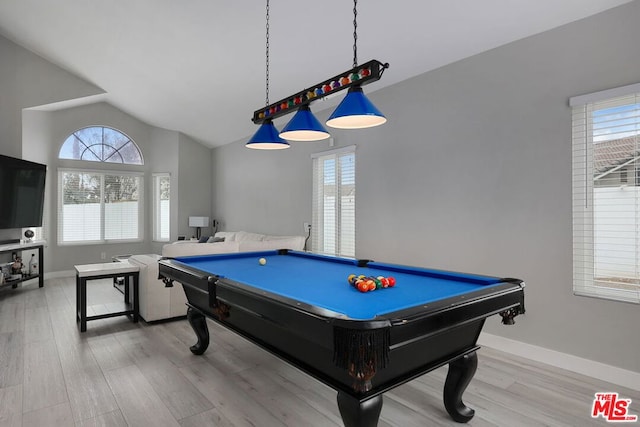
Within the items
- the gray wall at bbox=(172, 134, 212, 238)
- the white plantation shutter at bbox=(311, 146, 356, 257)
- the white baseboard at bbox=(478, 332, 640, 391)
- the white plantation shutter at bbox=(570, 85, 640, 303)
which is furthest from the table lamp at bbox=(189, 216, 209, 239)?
the white plantation shutter at bbox=(570, 85, 640, 303)

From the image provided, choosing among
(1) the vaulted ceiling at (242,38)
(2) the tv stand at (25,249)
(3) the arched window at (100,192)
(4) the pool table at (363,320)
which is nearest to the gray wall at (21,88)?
(1) the vaulted ceiling at (242,38)

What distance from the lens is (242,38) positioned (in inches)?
156

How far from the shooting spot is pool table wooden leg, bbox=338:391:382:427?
4.68ft

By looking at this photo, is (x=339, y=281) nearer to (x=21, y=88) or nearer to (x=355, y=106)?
(x=355, y=106)

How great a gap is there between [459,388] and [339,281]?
0.92 m

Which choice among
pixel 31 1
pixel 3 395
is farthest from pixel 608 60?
pixel 31 1

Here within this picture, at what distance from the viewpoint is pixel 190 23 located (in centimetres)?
390

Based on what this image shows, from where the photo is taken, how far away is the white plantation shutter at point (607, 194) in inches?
98.6

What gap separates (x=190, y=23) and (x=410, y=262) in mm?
3571

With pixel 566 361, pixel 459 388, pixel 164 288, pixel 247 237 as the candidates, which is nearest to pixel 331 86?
pixel 459 388

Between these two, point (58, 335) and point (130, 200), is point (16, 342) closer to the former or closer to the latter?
point (58, 335)

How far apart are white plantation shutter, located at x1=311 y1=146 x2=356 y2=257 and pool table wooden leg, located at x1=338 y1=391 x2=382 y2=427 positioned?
3.11 m

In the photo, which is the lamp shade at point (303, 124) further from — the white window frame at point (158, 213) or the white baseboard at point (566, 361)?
the white window frame at point (158, 213)

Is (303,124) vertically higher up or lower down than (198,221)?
higher up
